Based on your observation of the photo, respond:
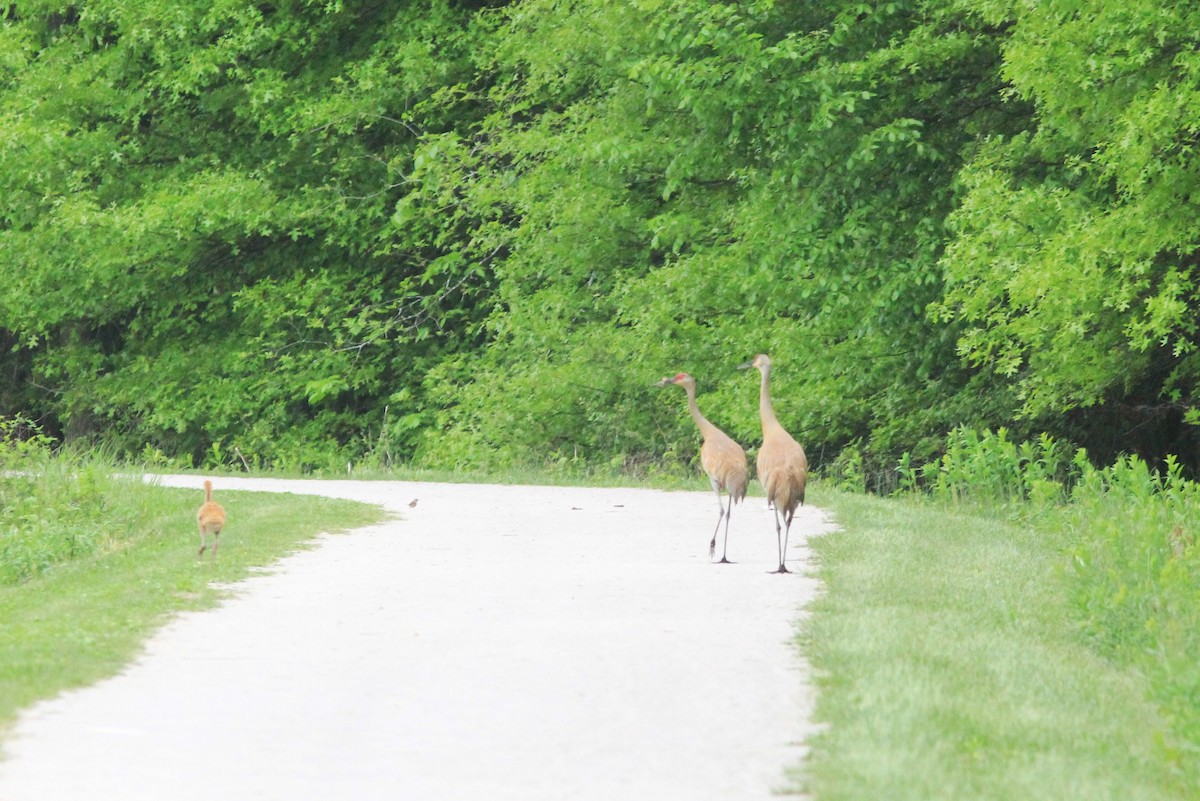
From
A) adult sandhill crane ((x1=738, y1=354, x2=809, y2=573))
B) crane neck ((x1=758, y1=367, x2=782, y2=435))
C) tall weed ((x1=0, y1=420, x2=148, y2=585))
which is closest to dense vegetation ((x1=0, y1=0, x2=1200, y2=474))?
crane neck ((x1=758, y1=367, x2=782, y2=435))

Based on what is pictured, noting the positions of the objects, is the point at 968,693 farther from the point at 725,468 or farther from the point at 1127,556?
the point at 725,468

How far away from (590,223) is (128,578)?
709 inches

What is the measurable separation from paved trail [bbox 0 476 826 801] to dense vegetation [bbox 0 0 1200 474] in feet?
28.9

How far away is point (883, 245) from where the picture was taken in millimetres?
25344

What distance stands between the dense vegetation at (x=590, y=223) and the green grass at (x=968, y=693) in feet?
26.0

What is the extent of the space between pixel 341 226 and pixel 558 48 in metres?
7.36

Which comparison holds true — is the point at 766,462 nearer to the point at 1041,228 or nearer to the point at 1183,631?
the point at 1183,631

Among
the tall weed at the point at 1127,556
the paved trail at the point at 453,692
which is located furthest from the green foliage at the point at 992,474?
the paved trail at the point at 453,692

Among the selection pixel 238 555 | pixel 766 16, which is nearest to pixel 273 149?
pixel 766 16

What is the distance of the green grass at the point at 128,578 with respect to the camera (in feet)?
30.2

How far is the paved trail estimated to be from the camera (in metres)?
6.95

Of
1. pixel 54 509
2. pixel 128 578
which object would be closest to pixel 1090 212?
pixel 54 509

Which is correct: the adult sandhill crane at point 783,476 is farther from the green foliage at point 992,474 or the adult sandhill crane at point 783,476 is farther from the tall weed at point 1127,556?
the green foliage at point 992,474

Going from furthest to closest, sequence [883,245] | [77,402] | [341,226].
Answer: [77,402], [341,226], [883,245]
